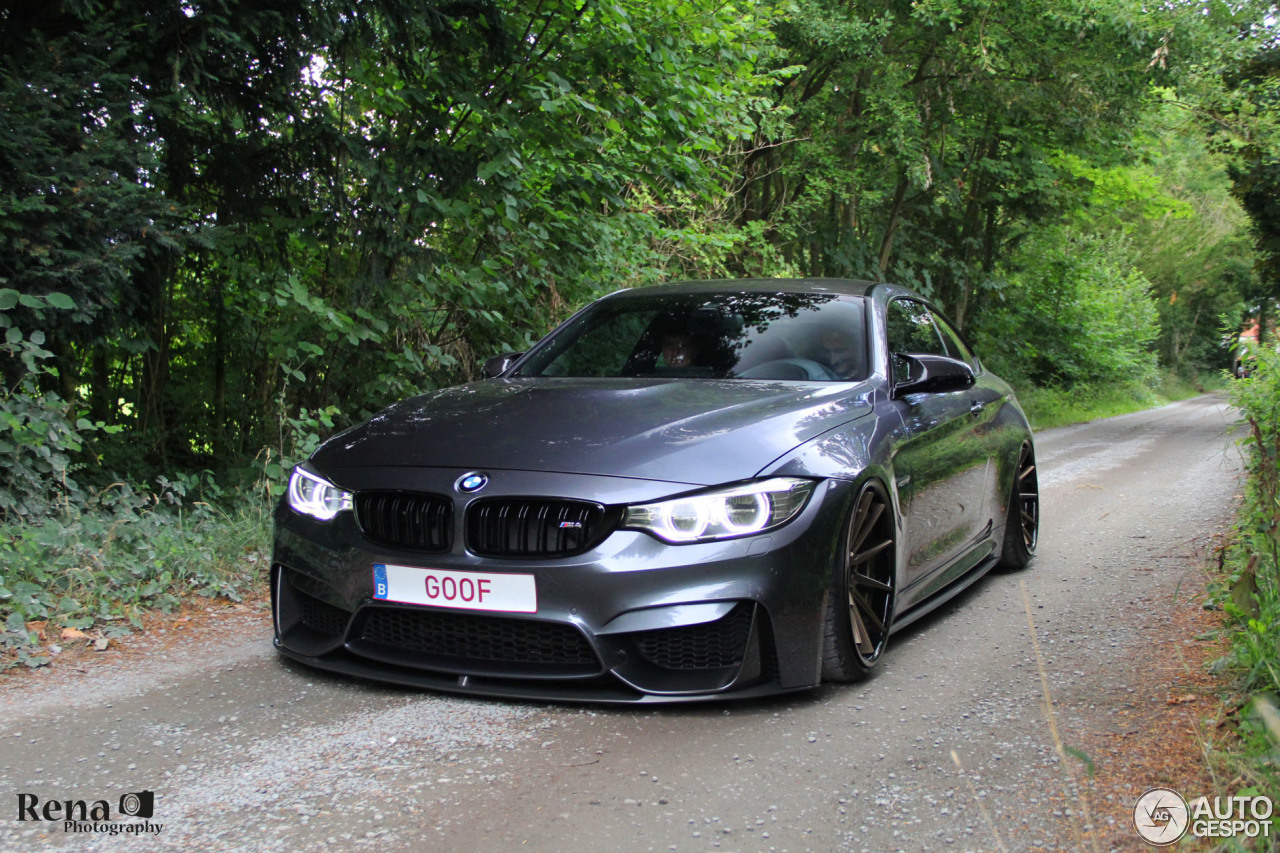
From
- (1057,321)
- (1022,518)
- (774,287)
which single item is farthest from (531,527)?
(1057,321)

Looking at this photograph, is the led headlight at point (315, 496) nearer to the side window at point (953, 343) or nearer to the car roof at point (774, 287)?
the car roof at point (774, 287)

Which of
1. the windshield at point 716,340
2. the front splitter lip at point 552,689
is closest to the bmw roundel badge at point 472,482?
the front splitter lip at point 552,689

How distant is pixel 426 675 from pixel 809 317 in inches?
88.5

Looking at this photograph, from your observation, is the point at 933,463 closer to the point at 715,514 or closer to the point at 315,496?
the point at 715,514

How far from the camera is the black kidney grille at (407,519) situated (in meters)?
3.35

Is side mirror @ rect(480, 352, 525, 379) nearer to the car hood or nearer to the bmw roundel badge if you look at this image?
the car hood

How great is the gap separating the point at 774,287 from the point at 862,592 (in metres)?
1.73

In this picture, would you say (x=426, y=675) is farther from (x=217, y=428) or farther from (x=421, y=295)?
(x=217, y=428)

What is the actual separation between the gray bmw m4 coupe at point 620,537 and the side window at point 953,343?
154 cm

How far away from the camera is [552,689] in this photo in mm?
3271

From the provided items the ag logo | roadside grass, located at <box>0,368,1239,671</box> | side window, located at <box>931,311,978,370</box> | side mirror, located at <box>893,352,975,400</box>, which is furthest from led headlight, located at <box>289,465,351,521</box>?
side window, located at <box>931,311,978,370</box>

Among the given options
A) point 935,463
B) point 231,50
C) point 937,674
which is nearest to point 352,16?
point 231,50

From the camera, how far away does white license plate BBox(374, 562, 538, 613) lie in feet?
10.5

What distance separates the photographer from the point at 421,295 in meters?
7.36
